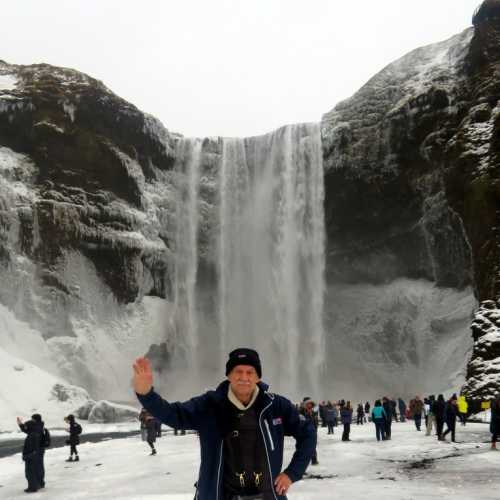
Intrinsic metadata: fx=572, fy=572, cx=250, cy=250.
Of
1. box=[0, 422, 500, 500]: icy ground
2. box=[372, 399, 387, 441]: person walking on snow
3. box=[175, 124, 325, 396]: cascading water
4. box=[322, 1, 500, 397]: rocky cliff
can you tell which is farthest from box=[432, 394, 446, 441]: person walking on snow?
box=[175, 124, 325, 396]: cascading water

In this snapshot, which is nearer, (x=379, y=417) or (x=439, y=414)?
(x=439, y=414)

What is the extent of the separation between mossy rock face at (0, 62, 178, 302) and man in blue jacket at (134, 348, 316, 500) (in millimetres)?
43040

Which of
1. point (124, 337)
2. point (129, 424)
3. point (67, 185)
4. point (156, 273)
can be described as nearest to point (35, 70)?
point (67, 185)

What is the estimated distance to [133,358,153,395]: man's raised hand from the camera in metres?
3.68

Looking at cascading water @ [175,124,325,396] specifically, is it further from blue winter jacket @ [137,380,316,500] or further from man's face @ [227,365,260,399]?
man's face @ [227,365,260,399]

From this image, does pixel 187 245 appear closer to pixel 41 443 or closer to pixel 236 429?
pixel 41 443

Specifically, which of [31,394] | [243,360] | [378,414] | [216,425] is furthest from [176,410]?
[31,394]

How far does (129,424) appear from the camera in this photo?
33688mm

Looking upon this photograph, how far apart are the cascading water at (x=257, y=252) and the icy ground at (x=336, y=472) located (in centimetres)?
2901

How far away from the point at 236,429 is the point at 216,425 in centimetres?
14

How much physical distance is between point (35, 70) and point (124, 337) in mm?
25581

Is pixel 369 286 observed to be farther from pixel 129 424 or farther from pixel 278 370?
pixel 129 424

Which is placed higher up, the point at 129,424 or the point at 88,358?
the point at 88,358

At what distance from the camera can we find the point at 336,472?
11672 millimetres
